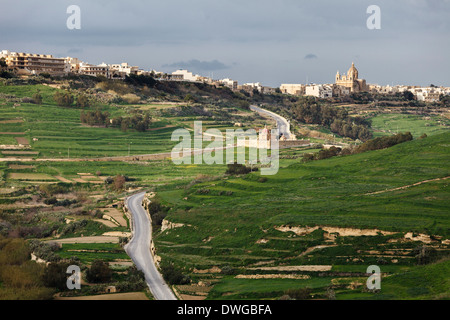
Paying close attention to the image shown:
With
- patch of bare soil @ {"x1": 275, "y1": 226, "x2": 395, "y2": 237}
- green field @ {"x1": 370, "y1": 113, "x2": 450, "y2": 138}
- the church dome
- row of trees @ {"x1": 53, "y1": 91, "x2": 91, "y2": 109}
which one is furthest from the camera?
→ the church dome

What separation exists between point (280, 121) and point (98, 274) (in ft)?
258

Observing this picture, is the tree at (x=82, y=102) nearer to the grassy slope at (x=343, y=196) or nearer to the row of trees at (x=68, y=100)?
the row of trees at (x=68, y=100)

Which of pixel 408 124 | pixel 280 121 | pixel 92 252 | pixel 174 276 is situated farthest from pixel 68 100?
pixel 408 124

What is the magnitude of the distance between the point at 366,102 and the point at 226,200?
4428 inches

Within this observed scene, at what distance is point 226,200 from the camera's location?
45.2 m

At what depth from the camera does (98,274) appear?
32.1m

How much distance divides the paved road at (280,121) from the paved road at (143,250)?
37.8 metres

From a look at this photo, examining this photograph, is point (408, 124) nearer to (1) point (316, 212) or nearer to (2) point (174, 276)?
(1) point (316, 212)

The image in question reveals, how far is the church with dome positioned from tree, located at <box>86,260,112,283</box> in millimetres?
146805

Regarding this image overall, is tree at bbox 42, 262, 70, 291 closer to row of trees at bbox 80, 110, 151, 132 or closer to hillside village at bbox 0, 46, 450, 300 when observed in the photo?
hillside village at bbox 0, 46, 450, 300

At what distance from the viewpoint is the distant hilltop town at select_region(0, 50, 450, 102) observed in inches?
4380

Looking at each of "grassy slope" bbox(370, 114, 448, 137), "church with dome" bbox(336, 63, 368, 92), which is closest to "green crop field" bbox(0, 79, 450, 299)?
"grassy slope" bbox(370, 114, 448, 137)
